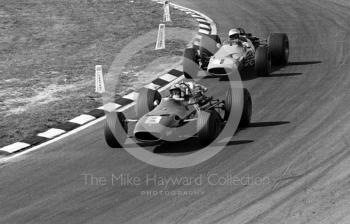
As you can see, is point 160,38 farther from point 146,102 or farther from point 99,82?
point 146,102

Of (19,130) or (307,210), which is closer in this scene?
(307,210)

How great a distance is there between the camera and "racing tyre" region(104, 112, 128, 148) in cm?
1673

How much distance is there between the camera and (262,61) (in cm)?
2164

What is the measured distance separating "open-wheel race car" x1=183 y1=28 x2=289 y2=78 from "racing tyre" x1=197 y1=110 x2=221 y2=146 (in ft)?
16.9

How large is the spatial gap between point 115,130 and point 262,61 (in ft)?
21.7

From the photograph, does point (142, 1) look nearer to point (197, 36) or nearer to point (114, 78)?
point (197, 36)

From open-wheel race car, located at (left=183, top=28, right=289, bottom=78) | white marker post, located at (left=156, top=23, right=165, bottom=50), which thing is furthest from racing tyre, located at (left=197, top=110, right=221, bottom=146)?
white marker post, located at (left=156, top=23, right=165, bottom=50)

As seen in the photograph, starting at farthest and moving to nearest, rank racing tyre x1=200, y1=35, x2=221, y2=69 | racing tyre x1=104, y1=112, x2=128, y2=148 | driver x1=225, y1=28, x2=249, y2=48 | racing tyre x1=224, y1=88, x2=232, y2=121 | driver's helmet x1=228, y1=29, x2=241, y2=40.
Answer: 1. racing tyre x1=200, y1=35, x2=221, y2=69
2. driver's helmet x1=228, y1=29, x2=241, y2=40
3. driver x1=225, y1=28, x2=249, y2=48
4. racing tyre x1=224, y1=88, x2=232, y2=121
5. racing tyre x1=104, y1=112, x2=128, y2=148

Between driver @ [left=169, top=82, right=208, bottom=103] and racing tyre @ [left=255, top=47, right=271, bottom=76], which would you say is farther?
racing tyre @ [left=255, top=47, right=271, bottom=76]

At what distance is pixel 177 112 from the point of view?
16.5 meters

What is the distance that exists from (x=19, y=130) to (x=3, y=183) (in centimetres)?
342

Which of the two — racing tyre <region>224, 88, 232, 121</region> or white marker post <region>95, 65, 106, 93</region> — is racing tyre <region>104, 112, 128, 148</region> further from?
white marker post <region>95, 65, 106, 93</region>

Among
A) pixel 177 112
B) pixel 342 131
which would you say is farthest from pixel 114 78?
pixel 342 131

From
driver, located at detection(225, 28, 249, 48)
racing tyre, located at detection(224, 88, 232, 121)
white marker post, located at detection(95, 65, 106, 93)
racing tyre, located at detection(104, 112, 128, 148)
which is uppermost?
driver, located at detection(225, 28, 249, 48)
